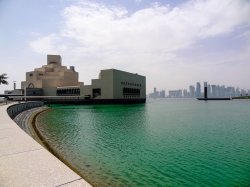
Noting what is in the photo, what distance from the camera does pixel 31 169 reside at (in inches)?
221

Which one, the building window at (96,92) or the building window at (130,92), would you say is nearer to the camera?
the building window at (96,92)

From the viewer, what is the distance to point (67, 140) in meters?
15.6

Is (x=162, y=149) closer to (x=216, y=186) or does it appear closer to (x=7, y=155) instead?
(x=216, y=186)

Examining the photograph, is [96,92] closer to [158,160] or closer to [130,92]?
[130,92]

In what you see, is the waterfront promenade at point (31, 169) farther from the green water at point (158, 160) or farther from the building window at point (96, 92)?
the building window at point (96, 92)

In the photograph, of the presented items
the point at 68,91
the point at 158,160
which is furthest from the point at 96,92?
the point at 158,160

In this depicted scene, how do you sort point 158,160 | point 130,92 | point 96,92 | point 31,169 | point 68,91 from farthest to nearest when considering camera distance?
point 130,92 → point 68,91 → point 96,92 → point 158,160 → point 31,169

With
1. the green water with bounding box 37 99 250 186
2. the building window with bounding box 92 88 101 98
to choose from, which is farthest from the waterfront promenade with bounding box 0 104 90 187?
the building window with bounding box 92 88 101 98

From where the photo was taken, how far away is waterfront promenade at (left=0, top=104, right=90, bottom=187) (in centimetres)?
493

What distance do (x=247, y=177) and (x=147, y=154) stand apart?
5124mm

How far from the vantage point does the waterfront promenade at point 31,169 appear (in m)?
4.93

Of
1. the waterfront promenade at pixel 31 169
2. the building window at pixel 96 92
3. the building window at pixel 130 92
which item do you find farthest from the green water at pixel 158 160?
the building window at pixel 130 92

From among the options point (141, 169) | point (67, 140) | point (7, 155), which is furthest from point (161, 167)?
point (67, 140)

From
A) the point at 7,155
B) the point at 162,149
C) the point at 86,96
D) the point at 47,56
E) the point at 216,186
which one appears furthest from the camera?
the point at 47,56
